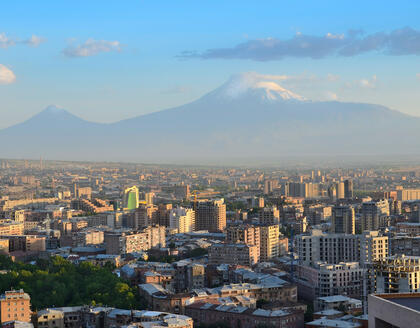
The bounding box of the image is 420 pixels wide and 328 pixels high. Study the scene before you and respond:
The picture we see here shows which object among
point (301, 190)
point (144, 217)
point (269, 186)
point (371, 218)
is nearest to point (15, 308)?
point (371, 218)

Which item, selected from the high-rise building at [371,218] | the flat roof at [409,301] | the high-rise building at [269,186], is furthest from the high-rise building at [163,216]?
the flat roof at [409,301]

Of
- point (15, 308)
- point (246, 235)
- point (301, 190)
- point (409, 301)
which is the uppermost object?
point (409, 301)

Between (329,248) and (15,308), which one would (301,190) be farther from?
(15,308)

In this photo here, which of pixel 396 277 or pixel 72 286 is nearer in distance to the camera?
pixel 396 277

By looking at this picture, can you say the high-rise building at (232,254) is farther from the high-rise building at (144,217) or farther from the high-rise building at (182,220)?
the high-rise building at (144,217)

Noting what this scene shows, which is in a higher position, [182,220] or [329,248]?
[329,248]

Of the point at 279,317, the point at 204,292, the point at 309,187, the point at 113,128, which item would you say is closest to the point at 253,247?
the point at 204,292

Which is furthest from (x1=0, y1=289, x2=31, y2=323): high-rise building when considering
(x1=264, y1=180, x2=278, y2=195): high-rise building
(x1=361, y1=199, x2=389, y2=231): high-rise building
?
(x1=264, y1=180, x2=278, y2=195): high-rise building
